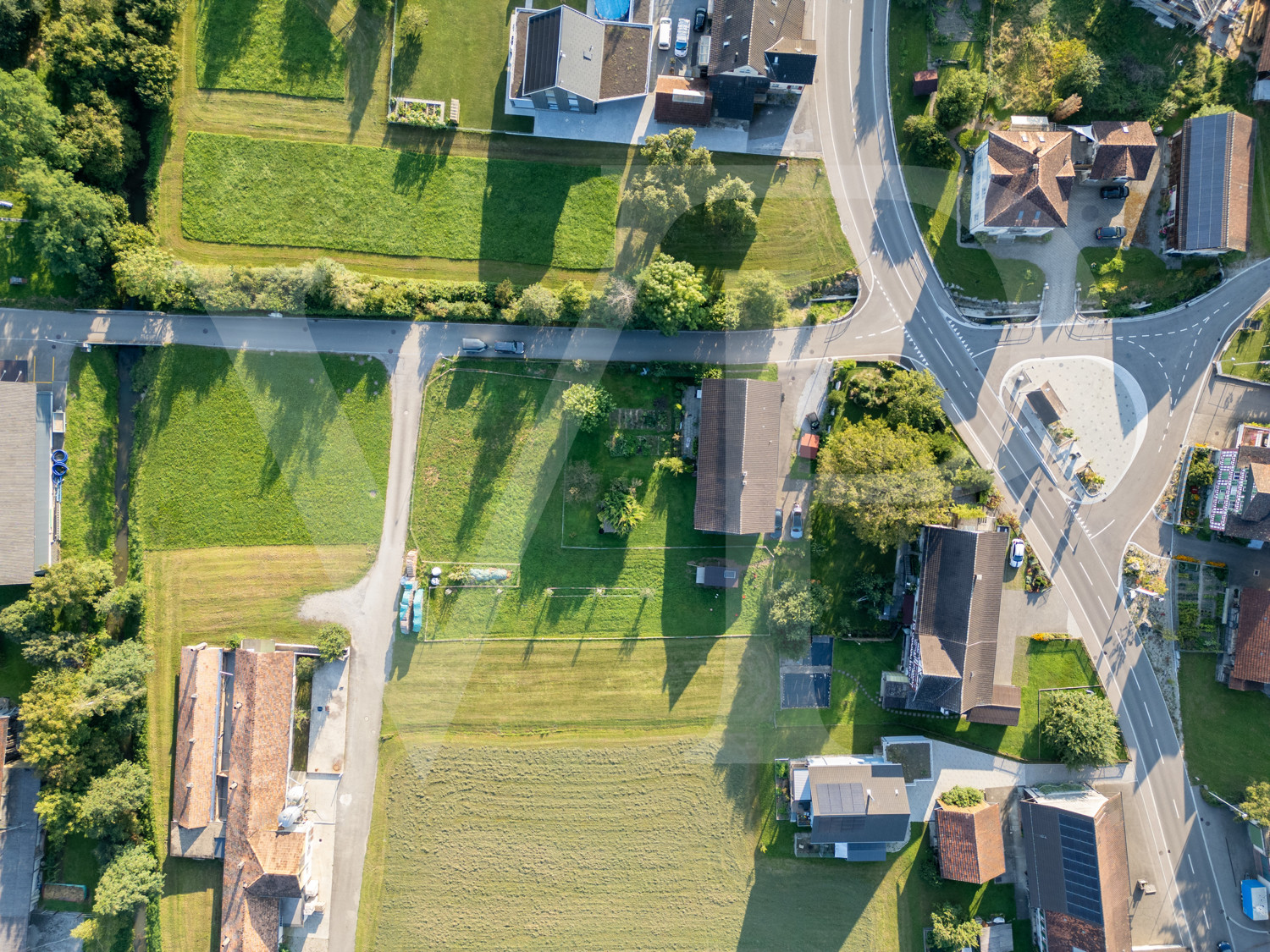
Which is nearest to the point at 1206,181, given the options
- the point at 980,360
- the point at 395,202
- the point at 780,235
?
the point at 980,360

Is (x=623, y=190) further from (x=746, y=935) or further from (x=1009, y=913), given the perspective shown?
(x=1009, y=913)

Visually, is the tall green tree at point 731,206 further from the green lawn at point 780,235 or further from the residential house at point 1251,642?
the residential house at point 1251,642

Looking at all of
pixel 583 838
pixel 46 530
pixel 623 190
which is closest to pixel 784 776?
pixel 583 838

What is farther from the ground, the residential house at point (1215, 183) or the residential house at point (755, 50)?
the residential house at point (755, 50)

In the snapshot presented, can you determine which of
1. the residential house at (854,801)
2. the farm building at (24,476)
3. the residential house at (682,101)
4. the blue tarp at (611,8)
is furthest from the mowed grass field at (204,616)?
the blue tarp at (611,8)

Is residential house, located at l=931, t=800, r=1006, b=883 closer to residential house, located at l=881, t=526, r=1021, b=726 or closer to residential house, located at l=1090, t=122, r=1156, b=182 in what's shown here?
residential house, located at l=881, t=526, r=1021, b=726

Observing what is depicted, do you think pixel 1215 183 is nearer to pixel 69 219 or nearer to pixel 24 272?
pixel 69 219

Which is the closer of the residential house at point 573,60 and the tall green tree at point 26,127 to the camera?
the tall green tree at point 26,127
